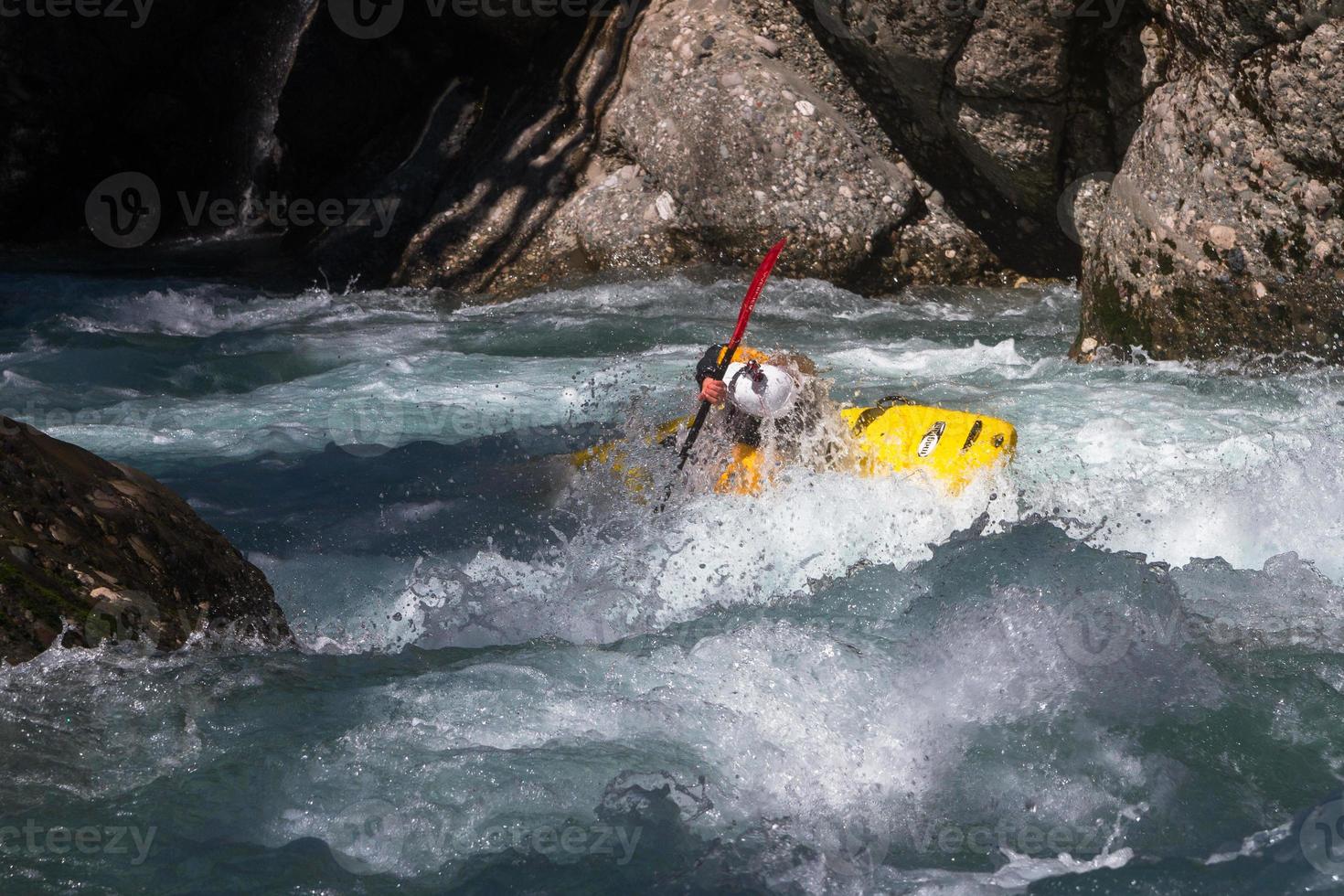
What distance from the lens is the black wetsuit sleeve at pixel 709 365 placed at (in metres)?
5.14

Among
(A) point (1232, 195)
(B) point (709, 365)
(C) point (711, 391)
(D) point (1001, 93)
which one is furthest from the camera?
(D) point (1001, 93)

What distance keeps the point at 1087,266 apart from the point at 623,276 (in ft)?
10.1

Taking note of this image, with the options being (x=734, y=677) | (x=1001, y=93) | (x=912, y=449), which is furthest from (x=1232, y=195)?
(x=734, y=677)

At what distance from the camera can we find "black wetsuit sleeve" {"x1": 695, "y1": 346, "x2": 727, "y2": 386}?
514cm

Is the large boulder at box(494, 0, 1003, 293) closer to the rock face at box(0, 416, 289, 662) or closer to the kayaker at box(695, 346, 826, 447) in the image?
the kayaker at box(695, 346, 826, 447)

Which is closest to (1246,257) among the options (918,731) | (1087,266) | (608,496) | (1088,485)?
(1087,266)

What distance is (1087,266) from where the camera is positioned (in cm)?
704

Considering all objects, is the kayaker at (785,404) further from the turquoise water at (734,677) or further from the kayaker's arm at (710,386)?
the turquoise water at (734,677)

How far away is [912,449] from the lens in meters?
5.07

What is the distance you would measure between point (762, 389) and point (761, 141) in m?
3.83

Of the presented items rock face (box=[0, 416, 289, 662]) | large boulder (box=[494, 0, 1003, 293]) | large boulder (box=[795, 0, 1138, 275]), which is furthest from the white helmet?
large boulder (box=[494, 0, 1003, 293])

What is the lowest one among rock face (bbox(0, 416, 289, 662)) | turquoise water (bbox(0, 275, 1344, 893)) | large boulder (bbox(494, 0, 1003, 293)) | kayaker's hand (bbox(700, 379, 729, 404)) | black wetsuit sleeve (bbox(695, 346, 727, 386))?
turquoise water (bbox(0, 275, 1344, 893))

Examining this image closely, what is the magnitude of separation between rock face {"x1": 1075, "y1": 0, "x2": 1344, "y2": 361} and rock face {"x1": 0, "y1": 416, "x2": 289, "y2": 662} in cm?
449

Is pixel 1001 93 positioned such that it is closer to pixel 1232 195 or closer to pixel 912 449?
pixel 1232 195
